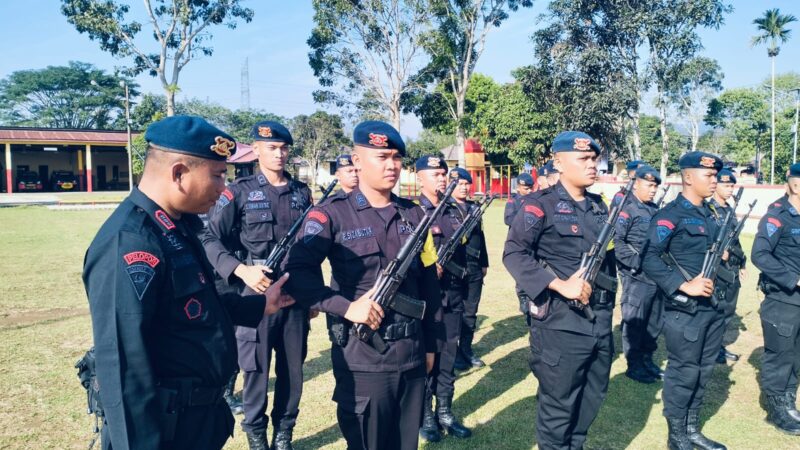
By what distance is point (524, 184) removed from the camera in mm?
9898

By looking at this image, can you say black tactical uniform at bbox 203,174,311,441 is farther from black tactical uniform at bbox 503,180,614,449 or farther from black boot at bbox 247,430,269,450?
black tactical uniform at bbox 503,180,614,449

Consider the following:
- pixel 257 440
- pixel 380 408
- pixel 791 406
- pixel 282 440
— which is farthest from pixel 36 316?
pixel 791 406

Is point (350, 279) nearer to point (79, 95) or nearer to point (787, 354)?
point (787, 354)

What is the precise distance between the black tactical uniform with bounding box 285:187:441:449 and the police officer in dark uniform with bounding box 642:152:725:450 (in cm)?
212

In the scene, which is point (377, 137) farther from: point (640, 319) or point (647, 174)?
point (647, 174)

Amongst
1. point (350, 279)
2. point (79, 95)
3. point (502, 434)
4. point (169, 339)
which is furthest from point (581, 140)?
point (79, 95)

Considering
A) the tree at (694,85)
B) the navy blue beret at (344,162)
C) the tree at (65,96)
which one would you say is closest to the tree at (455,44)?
the tree at (694,85)

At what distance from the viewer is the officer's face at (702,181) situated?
413cm

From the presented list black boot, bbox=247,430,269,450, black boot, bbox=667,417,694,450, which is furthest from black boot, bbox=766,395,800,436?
black boot, bbox=247,430,269,450

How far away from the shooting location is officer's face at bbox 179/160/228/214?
209 cm

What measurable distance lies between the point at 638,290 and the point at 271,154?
171 inches

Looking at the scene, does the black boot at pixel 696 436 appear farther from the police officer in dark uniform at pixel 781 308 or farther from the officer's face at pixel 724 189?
the officer's face at pixel 724 189

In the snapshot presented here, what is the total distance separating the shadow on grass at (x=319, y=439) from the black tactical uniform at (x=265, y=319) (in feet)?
0.85

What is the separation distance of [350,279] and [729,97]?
4890 centimetres
